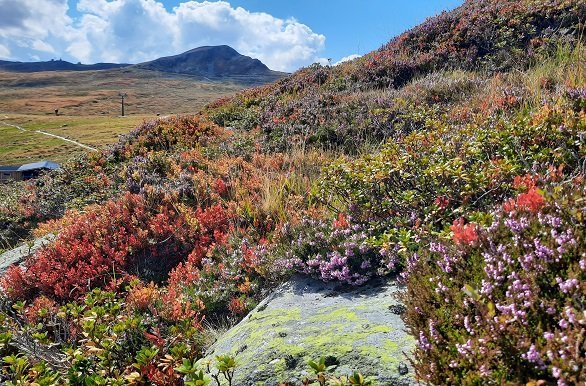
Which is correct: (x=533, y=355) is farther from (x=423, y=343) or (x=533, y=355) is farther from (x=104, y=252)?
(x=104, y=252)

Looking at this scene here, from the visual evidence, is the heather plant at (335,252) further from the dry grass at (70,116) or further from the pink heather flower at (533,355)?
the dry grass at (70,116)

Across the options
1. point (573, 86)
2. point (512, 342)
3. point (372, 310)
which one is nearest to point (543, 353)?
point (512, 342)

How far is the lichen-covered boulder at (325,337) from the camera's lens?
301 cm

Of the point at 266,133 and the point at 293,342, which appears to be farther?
the point at 266,133

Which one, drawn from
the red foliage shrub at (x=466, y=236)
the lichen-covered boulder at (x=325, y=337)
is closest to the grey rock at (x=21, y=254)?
the lichen-covered boulder at (x=325, y=337)

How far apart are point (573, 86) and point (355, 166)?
3890 millimetres

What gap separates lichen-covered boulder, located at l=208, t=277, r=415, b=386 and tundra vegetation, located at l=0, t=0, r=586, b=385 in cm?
20

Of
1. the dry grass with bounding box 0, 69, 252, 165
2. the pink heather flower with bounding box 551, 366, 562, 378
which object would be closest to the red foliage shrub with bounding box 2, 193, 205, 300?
the pink heather flower with bounding box 551, 366, 562, 378

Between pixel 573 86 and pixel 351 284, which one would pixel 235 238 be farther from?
pixel 573 86

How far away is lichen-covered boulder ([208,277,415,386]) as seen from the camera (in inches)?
118

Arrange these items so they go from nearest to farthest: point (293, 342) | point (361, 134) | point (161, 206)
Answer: point (293, 342) → point (161, 206) → point (361, 134)

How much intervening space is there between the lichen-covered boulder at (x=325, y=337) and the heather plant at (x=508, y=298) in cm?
26

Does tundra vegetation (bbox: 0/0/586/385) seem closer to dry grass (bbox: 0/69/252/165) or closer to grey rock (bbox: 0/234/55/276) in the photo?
grey rock (bbox: 0/234/55/276)

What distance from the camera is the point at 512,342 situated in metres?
2.24
